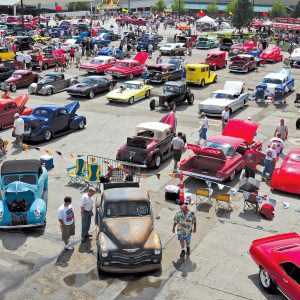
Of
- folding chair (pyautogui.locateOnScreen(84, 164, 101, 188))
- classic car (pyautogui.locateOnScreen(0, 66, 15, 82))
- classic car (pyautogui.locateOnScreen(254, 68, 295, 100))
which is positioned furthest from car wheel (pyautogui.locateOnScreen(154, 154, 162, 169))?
classic car (pyautogui.locateOnScreen(0, 66, 15, 82))

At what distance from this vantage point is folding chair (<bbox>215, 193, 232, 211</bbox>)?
1452cm

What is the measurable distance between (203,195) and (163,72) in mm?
20366

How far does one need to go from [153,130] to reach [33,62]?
22.8 meters

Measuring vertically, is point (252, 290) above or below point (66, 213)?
below

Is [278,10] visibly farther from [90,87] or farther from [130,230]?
[130,230]

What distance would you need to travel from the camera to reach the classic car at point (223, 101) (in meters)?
26.3

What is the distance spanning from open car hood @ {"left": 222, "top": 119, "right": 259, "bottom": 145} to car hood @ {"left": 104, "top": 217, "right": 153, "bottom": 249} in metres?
8.76

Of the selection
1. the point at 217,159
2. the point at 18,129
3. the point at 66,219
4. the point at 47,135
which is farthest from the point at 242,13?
the point at 66,219

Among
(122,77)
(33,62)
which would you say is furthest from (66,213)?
(33,62)

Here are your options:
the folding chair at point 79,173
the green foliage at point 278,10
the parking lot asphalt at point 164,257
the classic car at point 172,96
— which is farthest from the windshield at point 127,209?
the green foliage at point 278,10

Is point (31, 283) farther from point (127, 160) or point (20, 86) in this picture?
point (20, 86)

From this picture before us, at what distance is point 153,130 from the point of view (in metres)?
19.2

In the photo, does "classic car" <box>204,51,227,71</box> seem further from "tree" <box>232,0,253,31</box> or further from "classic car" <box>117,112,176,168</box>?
"tree" <box>232,0,253,31</box>

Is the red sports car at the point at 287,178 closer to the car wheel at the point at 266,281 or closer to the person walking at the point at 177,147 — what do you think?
the person walking at the point at 177,147
